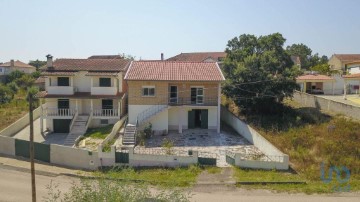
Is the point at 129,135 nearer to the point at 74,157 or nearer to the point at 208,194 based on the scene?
the point at 74,157

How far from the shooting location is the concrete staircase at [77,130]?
90.0 feet

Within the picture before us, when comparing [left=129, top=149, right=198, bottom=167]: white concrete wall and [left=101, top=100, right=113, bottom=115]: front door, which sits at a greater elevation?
[left=101, top=100, right=113, bottom=115]: front door

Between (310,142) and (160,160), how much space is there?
10480 millimetres

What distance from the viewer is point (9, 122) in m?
32.1

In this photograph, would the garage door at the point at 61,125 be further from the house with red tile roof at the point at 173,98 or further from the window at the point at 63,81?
the house with red tile roof at the point at 173,98

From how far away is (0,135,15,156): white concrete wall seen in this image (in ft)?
84.7

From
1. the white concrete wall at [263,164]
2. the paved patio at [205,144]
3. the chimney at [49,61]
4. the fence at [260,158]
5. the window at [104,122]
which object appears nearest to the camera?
the white concrete wall at [263,164]

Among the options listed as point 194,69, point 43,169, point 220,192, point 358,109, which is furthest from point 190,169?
point 358,109

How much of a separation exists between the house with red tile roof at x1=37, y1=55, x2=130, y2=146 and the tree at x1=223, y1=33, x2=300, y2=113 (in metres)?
10.1

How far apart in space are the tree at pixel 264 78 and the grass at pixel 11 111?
20034mm

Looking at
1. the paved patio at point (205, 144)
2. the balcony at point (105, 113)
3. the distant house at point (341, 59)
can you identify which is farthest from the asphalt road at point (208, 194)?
the distant house at point (341, 59)

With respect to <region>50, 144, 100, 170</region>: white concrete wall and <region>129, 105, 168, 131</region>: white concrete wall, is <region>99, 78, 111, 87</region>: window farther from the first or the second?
<region>50, 144, 100, 170</region>: white concrete wall

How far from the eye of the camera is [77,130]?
29.1 metres

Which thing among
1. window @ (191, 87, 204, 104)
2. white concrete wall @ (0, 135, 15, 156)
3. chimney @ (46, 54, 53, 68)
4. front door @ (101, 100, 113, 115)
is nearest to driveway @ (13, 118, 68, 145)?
white concrete wall @ (0, 135, 15, 156)
